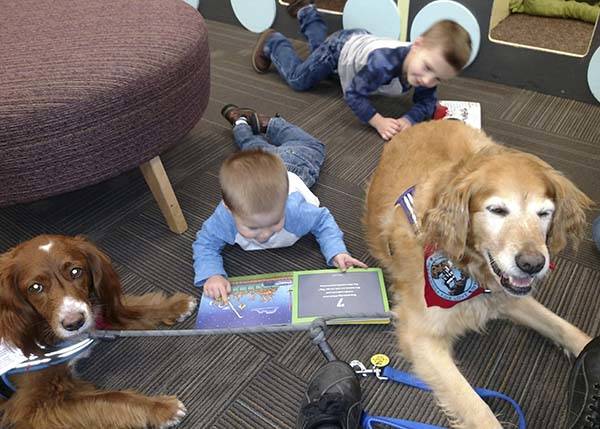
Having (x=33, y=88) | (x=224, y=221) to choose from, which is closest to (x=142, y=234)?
(x=224, y=221)

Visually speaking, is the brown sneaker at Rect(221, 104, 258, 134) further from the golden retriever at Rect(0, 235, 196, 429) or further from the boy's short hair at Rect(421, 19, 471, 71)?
the golden retriever at Rect(0, 235, 196, 429)

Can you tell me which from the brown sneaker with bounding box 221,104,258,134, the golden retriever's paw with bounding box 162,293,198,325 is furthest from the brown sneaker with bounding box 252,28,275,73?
the golden retriever's paw with bounding box 162,293,198,325

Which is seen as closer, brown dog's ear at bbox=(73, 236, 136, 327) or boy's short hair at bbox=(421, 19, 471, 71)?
brown dog's ear at bbox=(73, 236, 136, 327)

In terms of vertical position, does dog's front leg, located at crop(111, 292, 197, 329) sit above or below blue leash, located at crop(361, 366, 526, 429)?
below

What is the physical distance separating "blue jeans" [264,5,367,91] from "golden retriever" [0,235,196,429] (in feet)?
7.15

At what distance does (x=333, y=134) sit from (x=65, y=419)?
2109 millimetres

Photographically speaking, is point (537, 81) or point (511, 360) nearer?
point (511, 360)

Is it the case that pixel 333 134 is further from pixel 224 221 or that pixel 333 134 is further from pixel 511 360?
pixel 511 360

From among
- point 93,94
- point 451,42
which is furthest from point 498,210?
point 451,42

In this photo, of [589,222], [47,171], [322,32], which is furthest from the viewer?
[322,32]

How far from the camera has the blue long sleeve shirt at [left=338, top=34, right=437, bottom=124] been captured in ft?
9.70

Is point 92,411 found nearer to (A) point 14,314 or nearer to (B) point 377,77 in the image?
(A) point 14,314

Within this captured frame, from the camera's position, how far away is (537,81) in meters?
3.28

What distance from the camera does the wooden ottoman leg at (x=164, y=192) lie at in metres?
2.21
